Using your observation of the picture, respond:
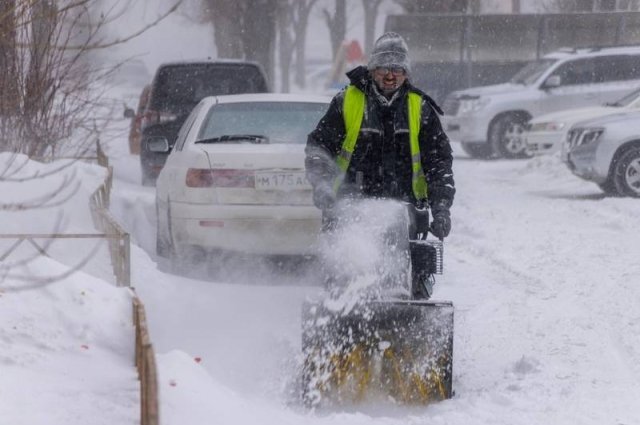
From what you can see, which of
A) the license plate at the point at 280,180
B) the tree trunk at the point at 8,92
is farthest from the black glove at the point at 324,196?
the tree trunk at the point at 8,92

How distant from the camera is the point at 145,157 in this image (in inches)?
Result: 651

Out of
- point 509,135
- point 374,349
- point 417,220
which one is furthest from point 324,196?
point 509,135

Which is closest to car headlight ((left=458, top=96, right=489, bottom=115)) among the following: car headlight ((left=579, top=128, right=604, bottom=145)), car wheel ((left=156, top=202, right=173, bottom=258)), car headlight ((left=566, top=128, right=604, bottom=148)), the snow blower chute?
car headlight ((left=566, top=128, right=604, bottom=148))

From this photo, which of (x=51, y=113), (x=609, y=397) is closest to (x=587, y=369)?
(x=609, y=397)

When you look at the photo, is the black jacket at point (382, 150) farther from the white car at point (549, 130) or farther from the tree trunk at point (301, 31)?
the tree trunk at point (301, 31)

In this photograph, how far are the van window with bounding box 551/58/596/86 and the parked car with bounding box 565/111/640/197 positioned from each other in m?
7.43

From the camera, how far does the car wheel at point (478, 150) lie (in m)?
23.2

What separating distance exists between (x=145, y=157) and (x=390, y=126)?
10325 mm

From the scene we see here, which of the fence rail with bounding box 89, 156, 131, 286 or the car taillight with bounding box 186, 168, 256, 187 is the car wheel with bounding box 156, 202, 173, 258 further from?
the car taillight with bounding box 186, 168, 256, 187

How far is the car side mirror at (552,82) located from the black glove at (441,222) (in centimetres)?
1670

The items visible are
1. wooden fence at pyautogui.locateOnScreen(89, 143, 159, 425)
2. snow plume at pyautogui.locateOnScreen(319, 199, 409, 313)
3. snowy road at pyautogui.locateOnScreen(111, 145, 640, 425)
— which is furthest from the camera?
snow plume at pyautogui.locateOnScreen(319, 199, 409, 313)

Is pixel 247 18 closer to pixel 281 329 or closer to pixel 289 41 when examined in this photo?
pixel 281 329

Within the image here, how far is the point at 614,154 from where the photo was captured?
15.4 meters

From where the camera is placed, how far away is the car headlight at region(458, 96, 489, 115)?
2270 cm
